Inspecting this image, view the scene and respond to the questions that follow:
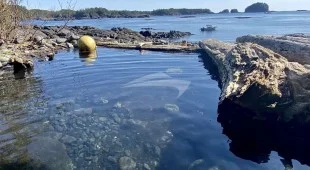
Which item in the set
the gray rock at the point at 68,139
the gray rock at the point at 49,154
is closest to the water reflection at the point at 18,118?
the gray rock at the point at 49,154

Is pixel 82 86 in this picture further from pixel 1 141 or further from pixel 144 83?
pixel 1 141

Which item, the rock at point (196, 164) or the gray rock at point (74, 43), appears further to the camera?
the gray rock at point (74, 43)

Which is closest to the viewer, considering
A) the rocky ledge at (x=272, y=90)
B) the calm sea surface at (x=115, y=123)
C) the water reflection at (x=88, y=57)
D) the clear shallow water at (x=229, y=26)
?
the calm sea surface at (x=115, y=123)

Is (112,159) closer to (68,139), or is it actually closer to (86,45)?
(68,139)

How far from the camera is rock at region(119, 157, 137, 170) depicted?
238 inches

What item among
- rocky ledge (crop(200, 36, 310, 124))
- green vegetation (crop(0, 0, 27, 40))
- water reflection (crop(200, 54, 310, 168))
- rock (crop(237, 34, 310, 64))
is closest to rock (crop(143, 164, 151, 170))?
water reflection (crop(200, 54, 310, 168))

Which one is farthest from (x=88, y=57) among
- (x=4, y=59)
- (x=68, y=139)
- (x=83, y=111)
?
(x=68, y=139)

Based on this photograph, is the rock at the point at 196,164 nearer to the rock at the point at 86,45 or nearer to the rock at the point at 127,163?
the rock at the point at 127,163

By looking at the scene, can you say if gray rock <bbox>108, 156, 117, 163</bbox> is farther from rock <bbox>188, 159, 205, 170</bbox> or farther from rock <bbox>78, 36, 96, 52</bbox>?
rock <bbox>78, 36, 96, 52</bbox>

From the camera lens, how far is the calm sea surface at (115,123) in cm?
629

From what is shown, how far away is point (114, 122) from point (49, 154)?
2042 mm

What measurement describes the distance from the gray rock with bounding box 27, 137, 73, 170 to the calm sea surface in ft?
0.06

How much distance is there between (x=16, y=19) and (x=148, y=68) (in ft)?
31.6

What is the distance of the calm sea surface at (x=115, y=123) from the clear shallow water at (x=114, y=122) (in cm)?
2
